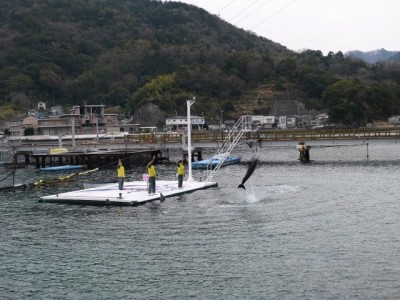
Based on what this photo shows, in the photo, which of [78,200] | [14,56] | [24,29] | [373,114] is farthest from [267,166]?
[24,29]

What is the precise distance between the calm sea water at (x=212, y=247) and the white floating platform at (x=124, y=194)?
653 millimetres

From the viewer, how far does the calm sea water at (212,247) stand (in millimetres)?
16562

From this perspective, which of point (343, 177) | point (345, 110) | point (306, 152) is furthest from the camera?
point (345, 110)

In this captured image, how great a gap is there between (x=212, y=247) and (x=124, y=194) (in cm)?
1225

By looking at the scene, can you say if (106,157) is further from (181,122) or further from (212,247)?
(181,122)

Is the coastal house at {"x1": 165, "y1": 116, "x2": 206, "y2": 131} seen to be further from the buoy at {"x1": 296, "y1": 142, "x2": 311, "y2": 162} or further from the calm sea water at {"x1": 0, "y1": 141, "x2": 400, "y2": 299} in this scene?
the calm sea water at {"x1": 0, "y1": 141, "x2": 400, "y2": 299}

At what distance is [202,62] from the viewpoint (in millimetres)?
166375

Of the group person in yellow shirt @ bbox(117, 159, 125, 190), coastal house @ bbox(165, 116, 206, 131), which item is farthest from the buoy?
coastal house @ bbox(165, 116, 206, 131)

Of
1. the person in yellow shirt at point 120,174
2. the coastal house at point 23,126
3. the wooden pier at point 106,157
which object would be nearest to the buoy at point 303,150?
the wooden pier at point 106,157

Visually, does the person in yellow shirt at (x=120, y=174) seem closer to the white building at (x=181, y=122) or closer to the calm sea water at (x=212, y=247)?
the calm sea water at (x=212, y=247)

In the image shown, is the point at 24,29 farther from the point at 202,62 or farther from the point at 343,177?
the point at 343,177

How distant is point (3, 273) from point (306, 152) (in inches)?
1811

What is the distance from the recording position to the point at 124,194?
105 ft

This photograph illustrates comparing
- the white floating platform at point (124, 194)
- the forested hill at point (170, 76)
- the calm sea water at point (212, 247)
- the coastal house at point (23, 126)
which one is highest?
the forested hill at point (170, 76)
